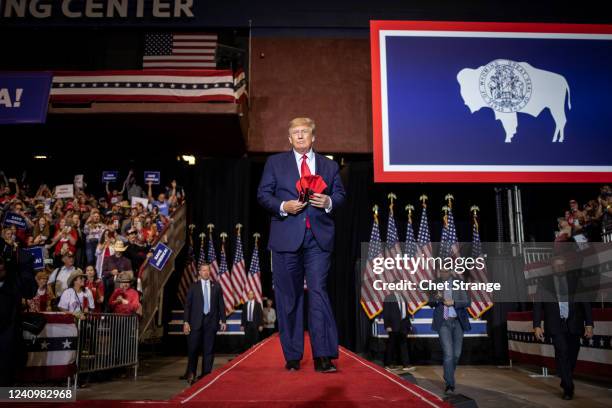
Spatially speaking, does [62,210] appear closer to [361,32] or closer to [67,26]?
[67,26]

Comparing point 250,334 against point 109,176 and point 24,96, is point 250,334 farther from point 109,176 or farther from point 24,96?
point 24,96

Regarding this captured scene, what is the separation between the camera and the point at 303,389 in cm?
189

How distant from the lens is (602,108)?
7.68 meters

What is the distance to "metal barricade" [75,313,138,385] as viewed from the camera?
6.07 metres

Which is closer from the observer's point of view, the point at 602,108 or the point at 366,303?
the point at 602,108

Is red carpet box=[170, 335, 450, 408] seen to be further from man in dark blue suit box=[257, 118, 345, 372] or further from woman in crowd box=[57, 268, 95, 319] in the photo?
woman in crowd box=[57, 268, 95, 319]

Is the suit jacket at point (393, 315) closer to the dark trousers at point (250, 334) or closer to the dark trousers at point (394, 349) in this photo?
the dark trousers at point (394, 349)

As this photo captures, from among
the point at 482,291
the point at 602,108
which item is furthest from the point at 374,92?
the point at 482,291

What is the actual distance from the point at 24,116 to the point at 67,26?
3.66m

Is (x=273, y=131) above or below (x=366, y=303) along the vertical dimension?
above

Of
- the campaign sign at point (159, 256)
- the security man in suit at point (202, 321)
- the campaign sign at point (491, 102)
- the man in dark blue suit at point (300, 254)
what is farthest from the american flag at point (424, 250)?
the man in dark blue suit at point (300, 254)

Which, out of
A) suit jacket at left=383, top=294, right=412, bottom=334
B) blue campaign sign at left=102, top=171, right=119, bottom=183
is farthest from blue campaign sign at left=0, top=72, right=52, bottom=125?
suit jacket at left=383, top=294, right=412, bottom=334

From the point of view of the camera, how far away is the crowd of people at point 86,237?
736 centimetres

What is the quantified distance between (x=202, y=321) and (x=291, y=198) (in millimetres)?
4784
